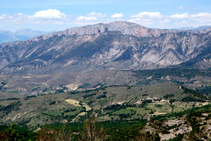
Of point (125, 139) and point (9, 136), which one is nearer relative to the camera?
point (9, 136)

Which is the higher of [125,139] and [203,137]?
[203,137]

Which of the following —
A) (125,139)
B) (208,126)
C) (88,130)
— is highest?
(88,130)

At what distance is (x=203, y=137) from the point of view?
318 feet

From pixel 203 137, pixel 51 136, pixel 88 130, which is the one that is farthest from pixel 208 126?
pixel 51 136

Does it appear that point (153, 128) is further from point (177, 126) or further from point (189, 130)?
point (189, 130)

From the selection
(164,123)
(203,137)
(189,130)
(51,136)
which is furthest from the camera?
(164,123)

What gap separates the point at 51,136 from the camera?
8325cm

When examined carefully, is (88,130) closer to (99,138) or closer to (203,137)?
(99,138)

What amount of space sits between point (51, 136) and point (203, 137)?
5562 centimetres

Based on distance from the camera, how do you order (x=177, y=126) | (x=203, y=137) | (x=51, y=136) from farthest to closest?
(x=177, y=126) < (x=203, y=137) < (x=51, y=136)

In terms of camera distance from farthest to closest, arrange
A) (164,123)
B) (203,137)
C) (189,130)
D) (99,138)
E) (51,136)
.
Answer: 1. (164,123)
2. (189,130)
3. (203,137)
4. (51,136)
5. (99,138)

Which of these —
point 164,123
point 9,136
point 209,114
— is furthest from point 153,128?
point 9,136

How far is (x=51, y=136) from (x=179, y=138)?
50524 millimetres

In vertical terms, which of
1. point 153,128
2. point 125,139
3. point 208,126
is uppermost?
point 208,126
